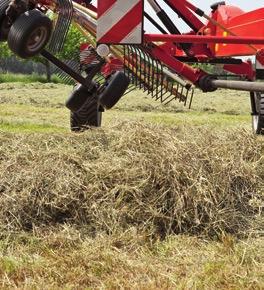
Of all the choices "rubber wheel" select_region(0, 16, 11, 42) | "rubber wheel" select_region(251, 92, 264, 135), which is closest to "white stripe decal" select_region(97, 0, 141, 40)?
"rubber wheel" select_region(0, 16, 11, 42)

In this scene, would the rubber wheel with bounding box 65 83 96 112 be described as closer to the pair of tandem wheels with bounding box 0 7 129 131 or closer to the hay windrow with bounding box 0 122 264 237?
the pair of tandem wheels with bounding box 0 7 129 131

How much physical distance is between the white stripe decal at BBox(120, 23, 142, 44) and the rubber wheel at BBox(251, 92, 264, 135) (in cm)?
227

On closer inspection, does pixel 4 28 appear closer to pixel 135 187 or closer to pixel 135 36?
pixel 135 36

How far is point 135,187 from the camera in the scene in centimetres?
318

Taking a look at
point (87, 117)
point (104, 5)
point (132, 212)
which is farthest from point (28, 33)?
point (87, 117)

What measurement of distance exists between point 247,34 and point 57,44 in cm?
193

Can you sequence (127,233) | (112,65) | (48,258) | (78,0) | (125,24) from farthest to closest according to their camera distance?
(78,0)
(112,65)
(125,24)
(127,233)
(48,258)

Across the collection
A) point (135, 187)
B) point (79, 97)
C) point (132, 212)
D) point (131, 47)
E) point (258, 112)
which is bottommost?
point (132, 212)

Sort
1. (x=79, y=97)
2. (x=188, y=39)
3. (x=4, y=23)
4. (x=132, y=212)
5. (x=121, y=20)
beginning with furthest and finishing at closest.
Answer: (x=79, y=97), (x=188, y=39), (x=121, y=20), (x=4, y=23), (x=132, y=212)

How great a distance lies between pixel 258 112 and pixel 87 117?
5.70 ft

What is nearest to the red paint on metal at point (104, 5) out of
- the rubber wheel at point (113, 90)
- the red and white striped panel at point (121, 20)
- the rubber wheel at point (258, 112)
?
the red and white striped panel at point (121, 20)

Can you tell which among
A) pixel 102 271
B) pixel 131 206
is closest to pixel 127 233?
pixel 131 206

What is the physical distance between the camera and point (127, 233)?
118 inches

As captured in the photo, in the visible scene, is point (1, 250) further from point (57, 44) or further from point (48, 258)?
point (57, 44)
